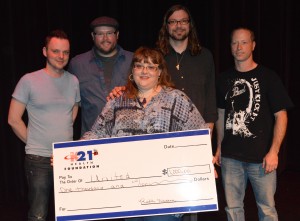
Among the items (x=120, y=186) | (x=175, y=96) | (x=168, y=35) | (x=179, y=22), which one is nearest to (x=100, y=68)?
(x=168, y=35)

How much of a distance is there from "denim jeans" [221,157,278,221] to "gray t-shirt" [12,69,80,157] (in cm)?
112

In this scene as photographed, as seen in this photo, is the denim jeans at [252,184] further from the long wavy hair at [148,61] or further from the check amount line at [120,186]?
the long wavy hair at [148,61]

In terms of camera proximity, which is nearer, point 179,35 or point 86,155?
point 86,155

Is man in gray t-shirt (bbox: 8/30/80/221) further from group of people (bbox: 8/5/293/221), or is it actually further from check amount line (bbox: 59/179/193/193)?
check amount line (bbox: 59/179/193/193)

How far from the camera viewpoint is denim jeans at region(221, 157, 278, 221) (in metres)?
2.79

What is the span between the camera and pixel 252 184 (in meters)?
2.86

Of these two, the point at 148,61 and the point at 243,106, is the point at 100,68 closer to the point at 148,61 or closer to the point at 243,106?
the point at 148,61

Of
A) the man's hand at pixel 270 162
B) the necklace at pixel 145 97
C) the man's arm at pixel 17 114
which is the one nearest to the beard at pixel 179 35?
the necklace at pixel 145 97

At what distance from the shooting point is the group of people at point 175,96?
2461 mm

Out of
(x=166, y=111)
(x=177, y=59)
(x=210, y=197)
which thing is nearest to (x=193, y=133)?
(x=166, y=111)

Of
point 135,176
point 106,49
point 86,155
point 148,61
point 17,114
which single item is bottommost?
point 135,176

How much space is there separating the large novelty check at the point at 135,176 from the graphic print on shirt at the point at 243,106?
0.47 metres

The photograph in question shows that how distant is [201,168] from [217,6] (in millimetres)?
2991

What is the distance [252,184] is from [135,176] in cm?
88
